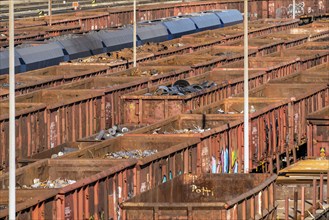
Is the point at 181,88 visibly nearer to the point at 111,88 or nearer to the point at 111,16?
the point at 111,88

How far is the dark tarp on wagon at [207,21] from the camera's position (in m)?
80.4

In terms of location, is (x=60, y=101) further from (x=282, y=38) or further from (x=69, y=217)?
(x=282, y=38)

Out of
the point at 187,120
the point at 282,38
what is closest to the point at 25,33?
the point at 282,38

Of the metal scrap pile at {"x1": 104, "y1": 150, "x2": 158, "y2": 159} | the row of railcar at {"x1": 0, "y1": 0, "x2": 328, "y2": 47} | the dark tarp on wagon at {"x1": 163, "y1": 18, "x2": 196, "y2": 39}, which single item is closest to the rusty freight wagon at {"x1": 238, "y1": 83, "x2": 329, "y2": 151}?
the metal scrap pile at {"x1": 104, "y1": 150, "x2": 158, "y2": 159}

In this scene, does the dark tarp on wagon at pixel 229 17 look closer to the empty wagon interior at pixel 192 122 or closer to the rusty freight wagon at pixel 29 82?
the rusty freight wagon at pixel 29 82


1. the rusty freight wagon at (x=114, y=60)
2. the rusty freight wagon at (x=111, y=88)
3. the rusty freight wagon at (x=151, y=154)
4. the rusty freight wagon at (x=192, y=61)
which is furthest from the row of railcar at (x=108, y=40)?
the rusty freight wagon at (x=151, y=154)

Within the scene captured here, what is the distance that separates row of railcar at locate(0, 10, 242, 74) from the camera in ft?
181

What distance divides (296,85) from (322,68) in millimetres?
6644

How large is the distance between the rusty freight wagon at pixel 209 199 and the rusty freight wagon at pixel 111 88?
14.7m

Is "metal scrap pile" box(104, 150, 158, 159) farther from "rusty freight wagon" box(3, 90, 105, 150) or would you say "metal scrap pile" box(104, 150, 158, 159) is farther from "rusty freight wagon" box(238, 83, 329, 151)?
"rusty freight wagon" box(238, 83, 329, 151)

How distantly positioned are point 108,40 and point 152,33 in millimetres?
6154

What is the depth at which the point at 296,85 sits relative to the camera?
43281 mm

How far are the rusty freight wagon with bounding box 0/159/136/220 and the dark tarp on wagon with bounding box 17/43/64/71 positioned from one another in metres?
27.8

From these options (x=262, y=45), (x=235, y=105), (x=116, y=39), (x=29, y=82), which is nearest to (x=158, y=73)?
(x=29, y=82)
